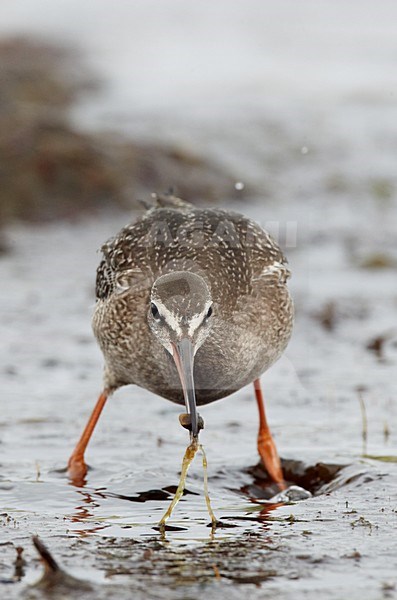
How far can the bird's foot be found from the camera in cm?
732

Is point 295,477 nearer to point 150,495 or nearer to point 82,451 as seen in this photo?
point 150,495

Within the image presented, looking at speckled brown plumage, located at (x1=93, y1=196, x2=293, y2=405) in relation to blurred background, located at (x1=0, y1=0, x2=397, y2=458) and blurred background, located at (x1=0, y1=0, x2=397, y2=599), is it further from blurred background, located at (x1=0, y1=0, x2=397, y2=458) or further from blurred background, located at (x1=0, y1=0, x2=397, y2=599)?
blurred background, located at (x1=0, y1=0, x2=397, y2=458)

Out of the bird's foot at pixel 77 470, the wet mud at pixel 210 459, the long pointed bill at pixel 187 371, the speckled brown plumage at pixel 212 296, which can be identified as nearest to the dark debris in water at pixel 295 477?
A: the wet mud at pixel 210 459

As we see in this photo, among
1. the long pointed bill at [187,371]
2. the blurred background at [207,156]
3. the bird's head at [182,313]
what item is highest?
the blurred background at [207,156]

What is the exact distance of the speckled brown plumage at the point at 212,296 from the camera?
709cm

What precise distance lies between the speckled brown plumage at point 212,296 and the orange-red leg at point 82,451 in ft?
1.18

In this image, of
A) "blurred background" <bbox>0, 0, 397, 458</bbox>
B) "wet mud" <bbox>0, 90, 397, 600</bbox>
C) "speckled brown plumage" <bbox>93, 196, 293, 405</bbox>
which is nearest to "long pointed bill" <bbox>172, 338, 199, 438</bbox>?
"speckled brown plumage" <bbox>93, 196, 293, 405</bbox>

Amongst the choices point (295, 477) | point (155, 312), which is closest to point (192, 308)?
point (155, 312)

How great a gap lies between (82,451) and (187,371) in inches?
84.6

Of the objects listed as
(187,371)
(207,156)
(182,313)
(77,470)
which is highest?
(207,156)

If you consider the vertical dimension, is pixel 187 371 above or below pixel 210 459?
above

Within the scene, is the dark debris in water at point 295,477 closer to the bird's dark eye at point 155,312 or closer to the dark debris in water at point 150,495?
the dark debris in water at point 150,495

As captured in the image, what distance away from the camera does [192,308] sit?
6.42m

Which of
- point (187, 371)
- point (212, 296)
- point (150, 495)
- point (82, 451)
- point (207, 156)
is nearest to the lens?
point (187, 371)
